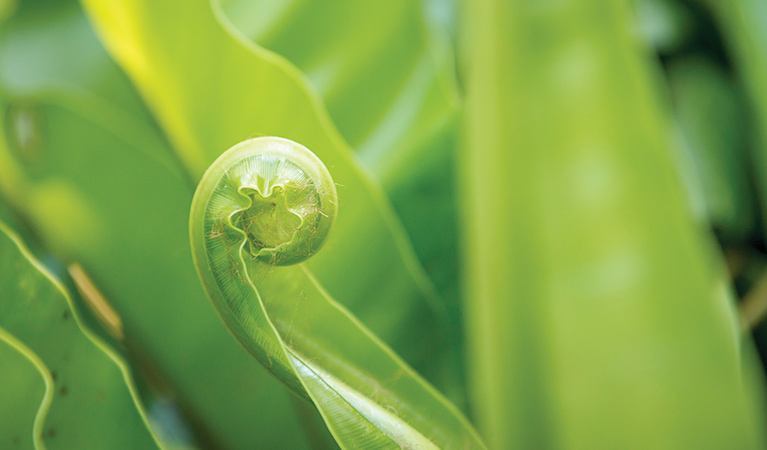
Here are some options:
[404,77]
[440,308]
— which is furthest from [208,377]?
[404,77]

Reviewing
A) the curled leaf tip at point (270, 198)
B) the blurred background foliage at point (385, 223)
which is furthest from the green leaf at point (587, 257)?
the curled leaf tip at point (270, 198)

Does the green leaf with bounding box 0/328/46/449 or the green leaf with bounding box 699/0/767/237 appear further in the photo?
the green leaf with bounding box 699/0/767/237

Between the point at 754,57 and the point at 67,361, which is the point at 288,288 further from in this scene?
the point at 754,57

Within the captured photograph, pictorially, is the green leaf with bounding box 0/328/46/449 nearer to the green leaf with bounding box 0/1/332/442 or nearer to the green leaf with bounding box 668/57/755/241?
the green leaf with bounding box 0/1/332/442

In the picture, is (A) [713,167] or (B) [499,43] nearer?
(B) [499,43]

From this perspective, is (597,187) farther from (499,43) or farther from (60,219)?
(60,219)

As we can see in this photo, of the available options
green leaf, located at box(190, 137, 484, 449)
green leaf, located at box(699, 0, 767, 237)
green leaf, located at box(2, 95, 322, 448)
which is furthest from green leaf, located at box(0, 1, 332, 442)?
green leaf, located at box(699, 0, 767, 237)

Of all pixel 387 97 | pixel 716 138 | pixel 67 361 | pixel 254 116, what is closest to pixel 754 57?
pixel 716 138

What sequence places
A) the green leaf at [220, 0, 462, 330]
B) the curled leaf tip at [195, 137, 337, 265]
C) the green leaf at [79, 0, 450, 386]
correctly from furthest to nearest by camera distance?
the green leaf at [220, 0, 462, 330] < the green leaf at [79, 0, 450, 386] < the curled leaf tip at [195, 137, 337, 265]
